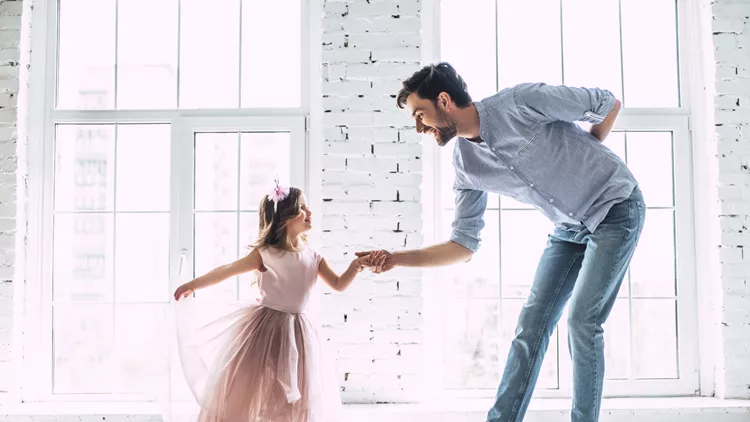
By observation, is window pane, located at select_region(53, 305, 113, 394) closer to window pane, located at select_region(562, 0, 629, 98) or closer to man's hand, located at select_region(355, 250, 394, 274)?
man's hand, located at select_region(355, 250, 394, 274)

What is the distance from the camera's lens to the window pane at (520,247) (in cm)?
327

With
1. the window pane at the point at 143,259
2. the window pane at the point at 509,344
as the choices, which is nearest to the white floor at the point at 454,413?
the window pane at the point at 509,344

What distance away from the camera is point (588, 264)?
2.14 m

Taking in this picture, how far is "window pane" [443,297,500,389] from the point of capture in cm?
325

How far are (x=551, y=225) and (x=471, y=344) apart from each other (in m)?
0.74

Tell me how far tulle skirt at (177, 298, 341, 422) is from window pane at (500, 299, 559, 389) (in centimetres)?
105

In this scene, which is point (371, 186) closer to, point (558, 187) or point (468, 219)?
point (468, 219)

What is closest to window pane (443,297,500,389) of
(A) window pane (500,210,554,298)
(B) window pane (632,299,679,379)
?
(A) window pane (500,210,554,298)

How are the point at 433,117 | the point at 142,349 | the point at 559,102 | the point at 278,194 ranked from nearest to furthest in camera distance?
the point at 559,102
the point at 433,117
the point at 278,194
the point at 142,349

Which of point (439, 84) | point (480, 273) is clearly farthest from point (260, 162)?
point (439, 84)

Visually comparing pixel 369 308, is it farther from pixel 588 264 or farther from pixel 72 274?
pixel 72 274

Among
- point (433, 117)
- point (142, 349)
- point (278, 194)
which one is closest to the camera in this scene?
point (433, 117)

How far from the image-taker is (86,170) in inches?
130

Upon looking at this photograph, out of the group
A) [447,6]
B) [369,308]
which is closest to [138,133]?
[369,308]
